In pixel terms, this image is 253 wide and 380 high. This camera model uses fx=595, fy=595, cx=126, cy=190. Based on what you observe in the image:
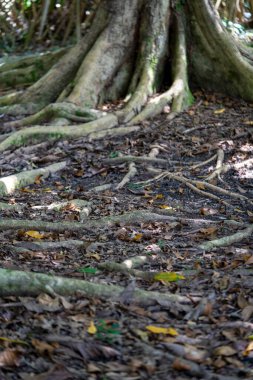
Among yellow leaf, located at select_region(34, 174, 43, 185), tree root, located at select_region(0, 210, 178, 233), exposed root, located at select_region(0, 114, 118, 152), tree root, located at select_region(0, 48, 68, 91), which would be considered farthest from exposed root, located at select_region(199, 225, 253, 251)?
tree root, located at select_region(0, 48, 68, 91)

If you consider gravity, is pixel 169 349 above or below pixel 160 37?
below

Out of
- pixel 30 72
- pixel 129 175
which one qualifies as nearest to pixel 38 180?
pixel 129 175

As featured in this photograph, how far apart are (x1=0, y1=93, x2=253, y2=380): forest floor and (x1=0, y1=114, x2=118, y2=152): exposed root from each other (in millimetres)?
156

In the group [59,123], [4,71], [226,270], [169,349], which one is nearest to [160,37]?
[59,123]

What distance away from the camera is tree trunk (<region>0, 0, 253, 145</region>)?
8078 millimetres

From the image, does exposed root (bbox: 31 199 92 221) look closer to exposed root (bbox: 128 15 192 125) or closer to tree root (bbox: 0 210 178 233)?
tree root (bbox: 0 210 178 233)

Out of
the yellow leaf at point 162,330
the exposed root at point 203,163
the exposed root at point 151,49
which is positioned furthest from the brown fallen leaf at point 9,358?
the exposed root at point 151,49

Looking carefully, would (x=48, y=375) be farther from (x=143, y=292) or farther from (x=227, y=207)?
(x=227, y=207)

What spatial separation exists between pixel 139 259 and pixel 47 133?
11.5ft

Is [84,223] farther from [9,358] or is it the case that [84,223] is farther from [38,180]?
[9,358]

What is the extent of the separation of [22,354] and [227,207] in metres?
2.95

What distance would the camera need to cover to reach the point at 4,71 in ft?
31.8

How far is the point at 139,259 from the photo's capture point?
153 inches

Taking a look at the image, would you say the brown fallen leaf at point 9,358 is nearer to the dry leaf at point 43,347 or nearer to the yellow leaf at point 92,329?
the dry leaf at point 43,347
